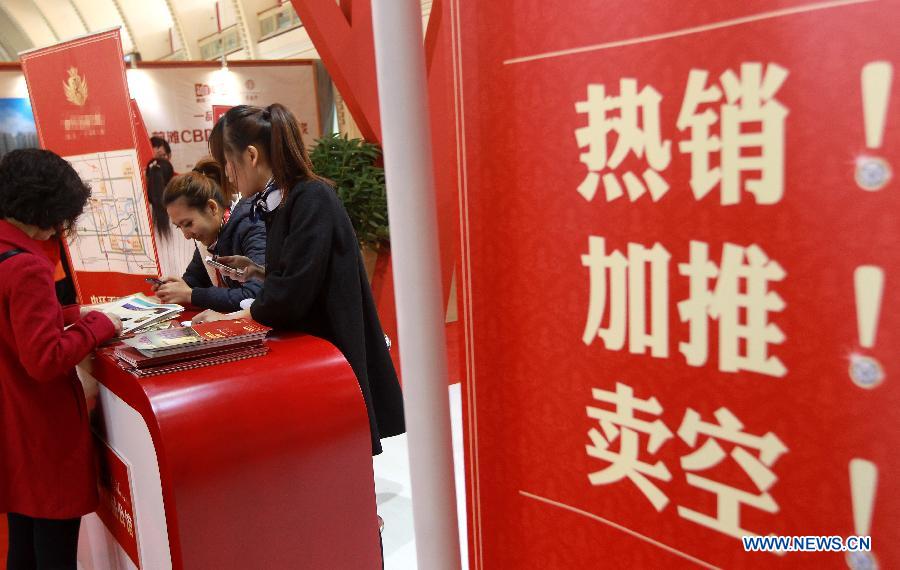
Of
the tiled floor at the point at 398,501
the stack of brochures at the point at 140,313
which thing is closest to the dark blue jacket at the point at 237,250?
the stack of brochures at the point at 140,313

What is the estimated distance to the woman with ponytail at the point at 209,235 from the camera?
2.19 metres

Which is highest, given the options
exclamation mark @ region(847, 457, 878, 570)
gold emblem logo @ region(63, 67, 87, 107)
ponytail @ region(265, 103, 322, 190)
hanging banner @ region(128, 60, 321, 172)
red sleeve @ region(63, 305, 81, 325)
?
hanging banner @ region(128, 60, 321, 172)

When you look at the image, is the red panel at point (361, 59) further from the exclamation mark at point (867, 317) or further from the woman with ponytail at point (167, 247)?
the exclamation mark at point (867, 317)

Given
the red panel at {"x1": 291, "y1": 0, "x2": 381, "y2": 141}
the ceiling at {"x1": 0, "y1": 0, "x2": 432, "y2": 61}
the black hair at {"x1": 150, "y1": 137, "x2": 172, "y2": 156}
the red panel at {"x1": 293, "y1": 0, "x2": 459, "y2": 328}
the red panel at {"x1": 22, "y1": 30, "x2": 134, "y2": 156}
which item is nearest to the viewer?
the red panel at {"x1": 22, "y1": 30, "x2": 134, "y2": 156}

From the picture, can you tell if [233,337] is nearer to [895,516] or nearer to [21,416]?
[21,416]

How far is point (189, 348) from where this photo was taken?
158 cm

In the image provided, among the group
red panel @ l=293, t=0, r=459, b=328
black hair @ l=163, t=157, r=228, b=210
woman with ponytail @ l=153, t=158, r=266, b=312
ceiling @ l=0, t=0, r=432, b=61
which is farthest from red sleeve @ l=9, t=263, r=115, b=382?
ceiling @ l=0, t=0, r=432, b=61

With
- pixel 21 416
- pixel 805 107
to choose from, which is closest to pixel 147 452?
pixel 21 416

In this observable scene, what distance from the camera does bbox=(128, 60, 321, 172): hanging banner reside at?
242 inches

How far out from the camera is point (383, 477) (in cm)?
312

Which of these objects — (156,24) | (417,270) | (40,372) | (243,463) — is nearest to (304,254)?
(243,463)

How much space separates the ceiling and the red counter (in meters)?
6.93

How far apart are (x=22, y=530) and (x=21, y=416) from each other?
1.18ft

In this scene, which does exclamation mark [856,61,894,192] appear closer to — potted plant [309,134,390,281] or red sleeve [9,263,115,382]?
red sleeve [9,263,115,382]
